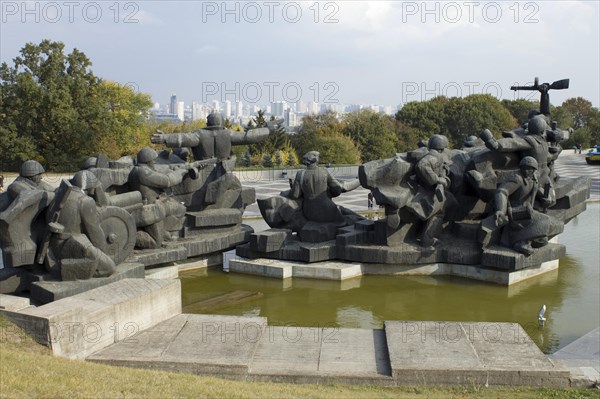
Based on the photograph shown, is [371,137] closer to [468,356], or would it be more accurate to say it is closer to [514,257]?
[514,257]

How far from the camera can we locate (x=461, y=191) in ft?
45.6

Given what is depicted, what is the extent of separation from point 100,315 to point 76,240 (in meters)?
1.73

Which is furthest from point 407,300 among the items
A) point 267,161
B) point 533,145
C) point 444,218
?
point 267,161

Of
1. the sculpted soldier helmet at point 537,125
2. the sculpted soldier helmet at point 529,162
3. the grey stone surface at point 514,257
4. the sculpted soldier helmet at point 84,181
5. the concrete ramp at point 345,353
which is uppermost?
the sculpted soldier helmet at point 537,125

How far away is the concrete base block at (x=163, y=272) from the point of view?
12.3m

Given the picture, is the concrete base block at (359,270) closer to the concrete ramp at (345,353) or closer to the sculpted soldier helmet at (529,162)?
the sculpted soldier helmet at (529,162)

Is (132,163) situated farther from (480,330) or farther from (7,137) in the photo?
(7,137)

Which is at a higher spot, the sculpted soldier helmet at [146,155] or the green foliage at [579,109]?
the green foliage at [579,109]

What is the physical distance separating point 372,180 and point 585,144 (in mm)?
73529

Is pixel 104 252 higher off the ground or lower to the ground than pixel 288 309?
higher

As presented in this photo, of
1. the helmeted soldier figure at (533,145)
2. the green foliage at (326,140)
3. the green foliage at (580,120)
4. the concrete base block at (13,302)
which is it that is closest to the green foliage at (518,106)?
the green foliage at (580,120)

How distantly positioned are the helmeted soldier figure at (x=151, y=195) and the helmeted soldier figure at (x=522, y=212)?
6624 millimetres

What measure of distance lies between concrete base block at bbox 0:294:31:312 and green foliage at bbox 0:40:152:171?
33666 millimetres

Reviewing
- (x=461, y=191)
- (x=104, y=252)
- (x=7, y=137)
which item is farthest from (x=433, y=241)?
(x=7, y=137)
